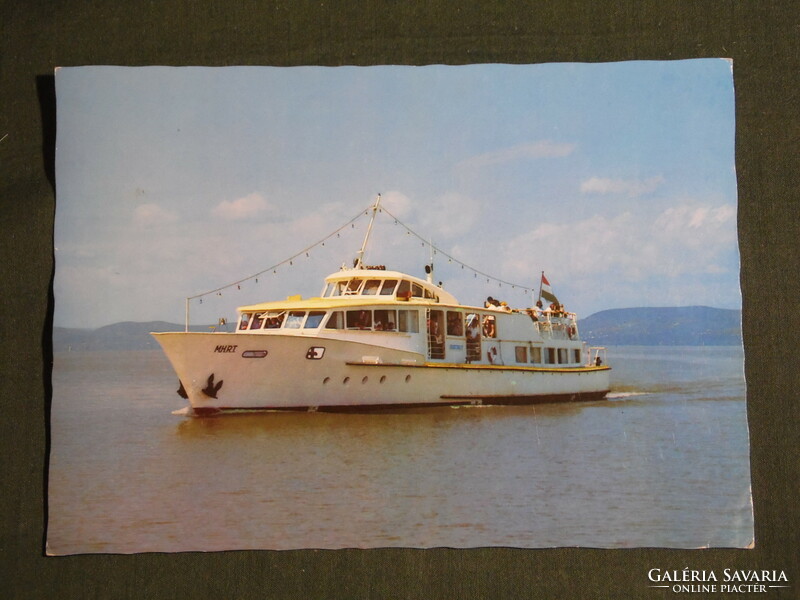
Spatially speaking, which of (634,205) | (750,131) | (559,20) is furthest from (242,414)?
(750,131)

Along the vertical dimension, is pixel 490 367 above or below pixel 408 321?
below

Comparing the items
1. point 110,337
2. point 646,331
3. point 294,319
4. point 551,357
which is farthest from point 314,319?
point 646,331

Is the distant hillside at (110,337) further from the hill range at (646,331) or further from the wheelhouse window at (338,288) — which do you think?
the wheelhouse window at (338,288)

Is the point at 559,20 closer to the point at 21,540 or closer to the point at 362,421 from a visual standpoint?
the point at 362,421

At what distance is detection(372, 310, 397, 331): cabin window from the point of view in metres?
7.56

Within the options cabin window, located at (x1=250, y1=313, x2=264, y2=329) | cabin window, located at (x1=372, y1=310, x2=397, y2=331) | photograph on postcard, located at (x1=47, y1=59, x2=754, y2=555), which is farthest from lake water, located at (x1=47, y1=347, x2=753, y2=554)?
cabin window, located at (x1=372, y1=310, x2=397, y2=331)

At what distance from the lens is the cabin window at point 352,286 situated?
692 cm

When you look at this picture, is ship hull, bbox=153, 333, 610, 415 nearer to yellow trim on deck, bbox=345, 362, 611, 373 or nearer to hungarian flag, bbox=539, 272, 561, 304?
yellow trim on deck, bbox=345, 362, 611, 373

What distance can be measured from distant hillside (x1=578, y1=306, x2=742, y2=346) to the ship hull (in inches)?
51.6

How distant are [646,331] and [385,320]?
2.71 meters

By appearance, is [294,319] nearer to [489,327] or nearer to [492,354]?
[489,327]

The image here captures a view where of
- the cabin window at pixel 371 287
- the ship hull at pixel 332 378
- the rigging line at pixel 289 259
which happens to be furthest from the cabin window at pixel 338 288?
the rigging line at pixel 289 259

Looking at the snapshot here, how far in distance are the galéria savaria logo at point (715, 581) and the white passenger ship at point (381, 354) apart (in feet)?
6.43

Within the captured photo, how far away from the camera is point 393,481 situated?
17.7ft
